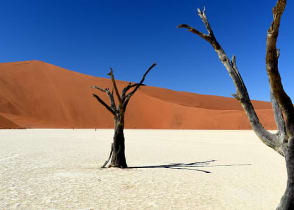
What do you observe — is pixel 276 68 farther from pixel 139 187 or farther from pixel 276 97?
pixel 139 187

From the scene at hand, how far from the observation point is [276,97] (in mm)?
3137

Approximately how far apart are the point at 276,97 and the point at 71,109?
2698 inches

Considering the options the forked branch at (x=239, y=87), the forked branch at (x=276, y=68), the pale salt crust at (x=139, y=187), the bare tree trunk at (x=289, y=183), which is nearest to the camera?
the forked branch at (x=276, y=68)

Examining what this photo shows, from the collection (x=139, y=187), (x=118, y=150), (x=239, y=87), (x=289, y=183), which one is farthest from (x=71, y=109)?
(x=289, y=183)

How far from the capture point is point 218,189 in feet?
22.4

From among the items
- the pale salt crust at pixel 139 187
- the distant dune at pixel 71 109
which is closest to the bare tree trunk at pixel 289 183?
the pale salt crust at pixel 139 187

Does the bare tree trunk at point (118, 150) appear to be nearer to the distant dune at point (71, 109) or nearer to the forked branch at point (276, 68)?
the forked branch at point (276, 68)

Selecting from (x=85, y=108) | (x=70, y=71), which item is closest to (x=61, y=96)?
(x=85, y=108)

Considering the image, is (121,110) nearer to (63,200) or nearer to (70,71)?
(63,200)

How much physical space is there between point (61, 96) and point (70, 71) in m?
19.4

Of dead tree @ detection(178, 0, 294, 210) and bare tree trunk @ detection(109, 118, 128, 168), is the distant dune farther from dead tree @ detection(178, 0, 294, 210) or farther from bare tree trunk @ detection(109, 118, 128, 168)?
dead tree @ detection(178, 0, 294, 210)

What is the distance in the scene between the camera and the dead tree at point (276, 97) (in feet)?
9.62

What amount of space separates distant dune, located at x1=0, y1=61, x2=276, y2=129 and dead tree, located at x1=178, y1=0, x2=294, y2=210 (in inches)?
2179

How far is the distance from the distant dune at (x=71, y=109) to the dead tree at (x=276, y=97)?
182 ft
